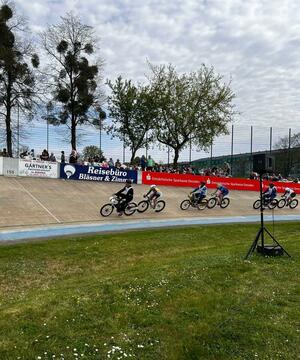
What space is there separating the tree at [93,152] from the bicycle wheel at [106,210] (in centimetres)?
1192

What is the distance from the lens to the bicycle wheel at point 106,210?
18869 mm

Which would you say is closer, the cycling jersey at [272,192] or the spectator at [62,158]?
the cycling jersey at [272,192]

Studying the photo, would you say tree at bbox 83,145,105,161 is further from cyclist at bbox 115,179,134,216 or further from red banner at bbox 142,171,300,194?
cyclist at bbox 115,179,134,216

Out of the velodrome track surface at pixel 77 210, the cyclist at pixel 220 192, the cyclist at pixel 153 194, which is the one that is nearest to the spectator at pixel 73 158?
the velodrome track surface at pixel 77 210

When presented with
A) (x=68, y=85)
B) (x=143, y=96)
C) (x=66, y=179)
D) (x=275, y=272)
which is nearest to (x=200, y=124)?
(x=143, y=96)

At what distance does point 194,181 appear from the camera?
31891 millimetres

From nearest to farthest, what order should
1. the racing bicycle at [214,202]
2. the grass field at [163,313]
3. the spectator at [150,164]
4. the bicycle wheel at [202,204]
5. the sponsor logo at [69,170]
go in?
the grass field at [163,313] < the bicycle wheel at [202,204] < the racing bicycle at [214,202] < the sponsor logo at [69,170] < the spectator at [150,164]

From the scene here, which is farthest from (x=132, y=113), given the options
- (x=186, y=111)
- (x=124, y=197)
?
(x=124, y=197)

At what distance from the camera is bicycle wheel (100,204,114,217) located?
18.9 meters

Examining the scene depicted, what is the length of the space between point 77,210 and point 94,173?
28.1ft

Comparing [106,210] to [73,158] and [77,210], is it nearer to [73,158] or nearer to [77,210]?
[77,210]

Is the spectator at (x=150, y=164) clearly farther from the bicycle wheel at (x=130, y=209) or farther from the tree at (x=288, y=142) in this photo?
the tree at (x=288, y=142)

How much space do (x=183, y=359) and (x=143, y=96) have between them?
39687 mm

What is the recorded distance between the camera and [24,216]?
17000 mm
